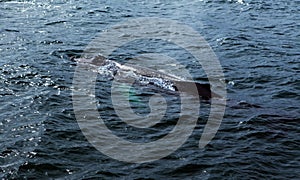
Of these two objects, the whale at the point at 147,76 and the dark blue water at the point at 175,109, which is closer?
the dark blue water at the point at 175,109

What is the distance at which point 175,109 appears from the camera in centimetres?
1334

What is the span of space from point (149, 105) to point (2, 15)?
13.2 meters

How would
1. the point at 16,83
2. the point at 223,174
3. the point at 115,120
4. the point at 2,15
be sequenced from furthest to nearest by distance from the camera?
the point at 2,15, the point at 16,83, the point at 115,120, the point at 223,174

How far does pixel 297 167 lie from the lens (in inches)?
407

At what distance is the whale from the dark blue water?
80cm

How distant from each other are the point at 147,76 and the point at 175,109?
2.52 m

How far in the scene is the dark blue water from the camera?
33.9ft

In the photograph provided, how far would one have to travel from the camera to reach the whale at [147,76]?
14.5 meters

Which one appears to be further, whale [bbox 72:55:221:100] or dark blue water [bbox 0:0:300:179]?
whale [bbox 72:55:221:100]

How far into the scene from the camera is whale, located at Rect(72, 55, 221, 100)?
14.5 m

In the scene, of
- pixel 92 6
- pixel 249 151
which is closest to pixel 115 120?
pixel 249 151

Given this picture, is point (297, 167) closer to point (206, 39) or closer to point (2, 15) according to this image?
point (206, 39)

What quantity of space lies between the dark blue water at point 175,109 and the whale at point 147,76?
2.62ft

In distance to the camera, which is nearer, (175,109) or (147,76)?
(175,109)
